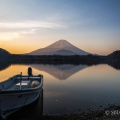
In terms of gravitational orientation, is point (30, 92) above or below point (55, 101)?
above

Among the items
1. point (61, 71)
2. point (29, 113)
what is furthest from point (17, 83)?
point (61, 71)

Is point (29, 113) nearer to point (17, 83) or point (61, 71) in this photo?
point (17, 83)

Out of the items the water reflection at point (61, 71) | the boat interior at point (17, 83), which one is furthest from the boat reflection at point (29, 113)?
the water reflection at point (61, 71)

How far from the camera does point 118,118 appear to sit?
13.2 meters

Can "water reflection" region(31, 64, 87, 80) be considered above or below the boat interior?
below

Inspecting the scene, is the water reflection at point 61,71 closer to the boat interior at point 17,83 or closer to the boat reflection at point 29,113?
the boat interior at point 17,83

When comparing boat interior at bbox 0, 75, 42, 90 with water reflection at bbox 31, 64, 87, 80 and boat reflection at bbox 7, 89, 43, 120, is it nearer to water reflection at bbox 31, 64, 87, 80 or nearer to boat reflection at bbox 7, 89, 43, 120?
boat reflection at bbox 7, 89, 43, 120

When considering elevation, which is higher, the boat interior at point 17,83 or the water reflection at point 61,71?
the boat interior at point 17,83

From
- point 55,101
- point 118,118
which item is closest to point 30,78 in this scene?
point 55,101

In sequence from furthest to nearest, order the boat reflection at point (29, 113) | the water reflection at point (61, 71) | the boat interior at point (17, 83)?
the water reflection at point (61, 71) < the boat interior at point (17, 83) < the boat reflection at point (29, 113)

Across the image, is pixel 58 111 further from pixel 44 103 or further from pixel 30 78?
pixel 30 78

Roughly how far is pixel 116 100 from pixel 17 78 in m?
11.3

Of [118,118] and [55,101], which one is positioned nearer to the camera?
[118,118]

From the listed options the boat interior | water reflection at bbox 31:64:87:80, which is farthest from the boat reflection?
water reflection at bbox 31:64:87:80
